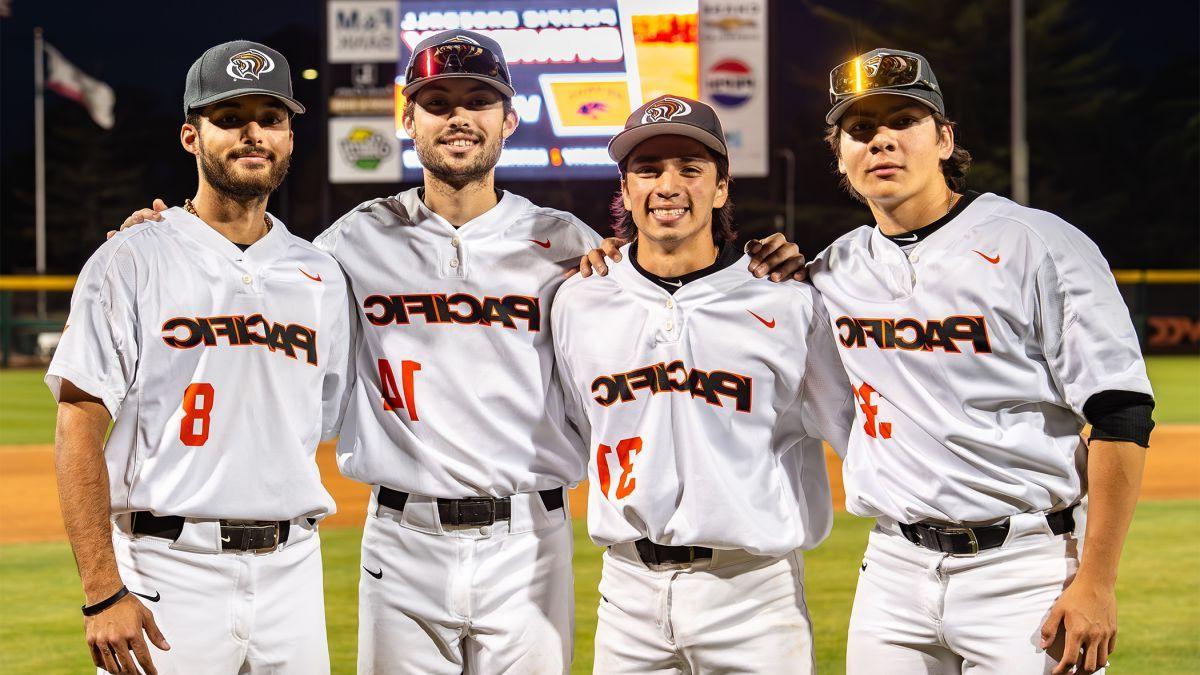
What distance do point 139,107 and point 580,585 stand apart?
180 feet

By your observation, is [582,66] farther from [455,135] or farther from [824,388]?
[824,388]

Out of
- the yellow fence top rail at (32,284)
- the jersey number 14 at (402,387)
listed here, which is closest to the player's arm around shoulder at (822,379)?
the jersey number 14 at (402,387)

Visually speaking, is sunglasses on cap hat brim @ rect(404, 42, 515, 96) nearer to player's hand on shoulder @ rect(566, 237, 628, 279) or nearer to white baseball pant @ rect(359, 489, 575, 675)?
player's hand on shoulder @ rect(566, 237, 628, 279)

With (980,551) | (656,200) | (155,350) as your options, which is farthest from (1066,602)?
(155,350)

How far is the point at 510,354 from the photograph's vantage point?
130 inches

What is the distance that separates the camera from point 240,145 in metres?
3.15

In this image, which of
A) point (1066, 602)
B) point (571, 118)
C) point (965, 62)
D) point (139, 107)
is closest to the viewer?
point (1066, 602)

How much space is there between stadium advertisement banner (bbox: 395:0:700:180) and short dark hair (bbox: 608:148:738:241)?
13.4 metres

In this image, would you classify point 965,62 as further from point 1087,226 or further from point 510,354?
point 510,354

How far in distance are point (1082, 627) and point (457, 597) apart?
149 cm

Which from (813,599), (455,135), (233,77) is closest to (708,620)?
(455,135)

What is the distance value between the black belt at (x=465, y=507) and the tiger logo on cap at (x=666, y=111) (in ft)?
3.46

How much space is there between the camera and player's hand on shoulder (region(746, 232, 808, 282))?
10.3ft

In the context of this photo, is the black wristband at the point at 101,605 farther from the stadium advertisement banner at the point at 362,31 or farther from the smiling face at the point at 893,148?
the stadium advertisement banner at the point at 362,31
